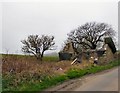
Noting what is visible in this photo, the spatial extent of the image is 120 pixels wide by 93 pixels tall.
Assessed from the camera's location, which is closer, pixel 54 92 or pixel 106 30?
pixel 54 92

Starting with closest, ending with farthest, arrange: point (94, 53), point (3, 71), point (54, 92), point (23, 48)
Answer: point (54, 92) < point (3, 71) < point (94, 53) < point (23, 48)

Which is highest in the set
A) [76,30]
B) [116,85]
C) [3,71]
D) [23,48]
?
[76,30]

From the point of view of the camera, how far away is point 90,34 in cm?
6875

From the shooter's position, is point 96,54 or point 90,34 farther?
point 90,34

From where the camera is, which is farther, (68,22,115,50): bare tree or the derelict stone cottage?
(68,22,115,50): bare tree

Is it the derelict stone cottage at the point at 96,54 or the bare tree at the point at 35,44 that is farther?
the bare tree at the point at 35,44

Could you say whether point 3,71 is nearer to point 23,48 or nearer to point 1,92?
point 1,92

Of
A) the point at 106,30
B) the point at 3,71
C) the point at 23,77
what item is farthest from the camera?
the point at 106,30

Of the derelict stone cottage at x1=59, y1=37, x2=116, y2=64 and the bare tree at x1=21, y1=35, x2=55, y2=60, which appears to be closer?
the derelict stone cottage at x1=59, y1=37, x2=116, y2=64

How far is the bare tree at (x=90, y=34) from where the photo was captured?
222ft

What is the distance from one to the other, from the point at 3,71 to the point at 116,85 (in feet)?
24.2

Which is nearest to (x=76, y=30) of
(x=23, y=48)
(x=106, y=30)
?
(x=106, y=30)

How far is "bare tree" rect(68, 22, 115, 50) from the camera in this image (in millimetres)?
67750

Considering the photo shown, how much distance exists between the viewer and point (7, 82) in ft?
52.4
